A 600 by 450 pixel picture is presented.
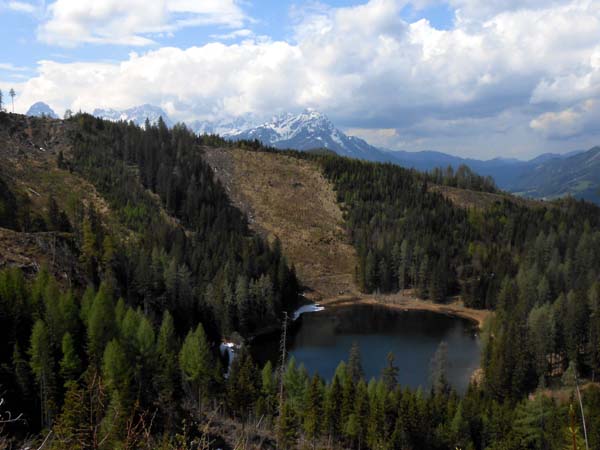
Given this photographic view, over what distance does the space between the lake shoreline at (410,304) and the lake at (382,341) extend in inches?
103

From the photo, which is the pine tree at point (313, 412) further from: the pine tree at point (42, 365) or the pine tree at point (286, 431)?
the pine tree at point (42, 365)

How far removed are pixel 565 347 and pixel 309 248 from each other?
70.0 m

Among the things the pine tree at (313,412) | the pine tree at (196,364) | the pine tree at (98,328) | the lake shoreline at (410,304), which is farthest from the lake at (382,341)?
the pine tree at (98,328)

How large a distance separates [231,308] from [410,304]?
4693 cm

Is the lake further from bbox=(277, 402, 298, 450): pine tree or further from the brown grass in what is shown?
bbox=(277, 402, 298, 450): pine tree

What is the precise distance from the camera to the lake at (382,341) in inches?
2564

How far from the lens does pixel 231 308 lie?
76625 millimetres

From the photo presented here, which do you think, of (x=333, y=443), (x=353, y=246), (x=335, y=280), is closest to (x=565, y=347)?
(x=333, y=443)

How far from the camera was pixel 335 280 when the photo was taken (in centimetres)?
11600

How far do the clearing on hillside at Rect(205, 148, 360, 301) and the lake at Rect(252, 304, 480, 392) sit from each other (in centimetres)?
1527

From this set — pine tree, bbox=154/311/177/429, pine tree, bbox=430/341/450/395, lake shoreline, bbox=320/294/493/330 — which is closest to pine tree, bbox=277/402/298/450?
pine tree, bbox=154/311/177/429

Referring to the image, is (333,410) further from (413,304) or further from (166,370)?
(413,304)

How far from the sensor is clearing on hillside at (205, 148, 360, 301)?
117812mm

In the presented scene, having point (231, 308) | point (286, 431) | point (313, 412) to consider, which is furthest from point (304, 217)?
→ point (286, 431)
